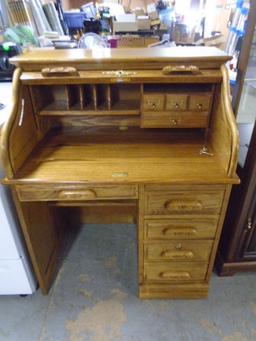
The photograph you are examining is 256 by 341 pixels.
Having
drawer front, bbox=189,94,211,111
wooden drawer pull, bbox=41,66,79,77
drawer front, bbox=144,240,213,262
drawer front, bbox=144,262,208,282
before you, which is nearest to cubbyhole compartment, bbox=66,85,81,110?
wooden drawer pull, bbox=41,66,79,77

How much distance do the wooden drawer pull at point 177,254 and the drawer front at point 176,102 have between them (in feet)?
2.22

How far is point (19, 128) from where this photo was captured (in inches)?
39.5

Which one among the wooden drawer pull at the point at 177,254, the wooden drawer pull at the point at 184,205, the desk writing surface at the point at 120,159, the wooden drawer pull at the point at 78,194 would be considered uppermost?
the desk writing surface at the point at 120,159

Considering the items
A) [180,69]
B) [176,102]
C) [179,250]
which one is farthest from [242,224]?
[180,69]

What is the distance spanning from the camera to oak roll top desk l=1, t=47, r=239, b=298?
0.97 m

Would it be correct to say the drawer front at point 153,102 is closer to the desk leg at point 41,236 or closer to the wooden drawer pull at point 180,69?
→ the wooden drawer pull at point 180,69

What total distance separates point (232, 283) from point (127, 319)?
633 mm

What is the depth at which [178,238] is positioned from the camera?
3.70 feet

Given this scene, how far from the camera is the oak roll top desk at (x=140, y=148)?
3.17ft

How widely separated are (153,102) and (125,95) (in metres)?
0.21

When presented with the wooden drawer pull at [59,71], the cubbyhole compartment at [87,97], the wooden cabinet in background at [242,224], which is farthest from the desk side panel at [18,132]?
the wooden cabinet in background at [242,224]

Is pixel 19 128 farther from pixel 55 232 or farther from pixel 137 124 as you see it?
pixel 55 232

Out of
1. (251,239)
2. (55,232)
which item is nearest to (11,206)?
(55,232)

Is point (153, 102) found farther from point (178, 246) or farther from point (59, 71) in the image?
point (178, 246)
